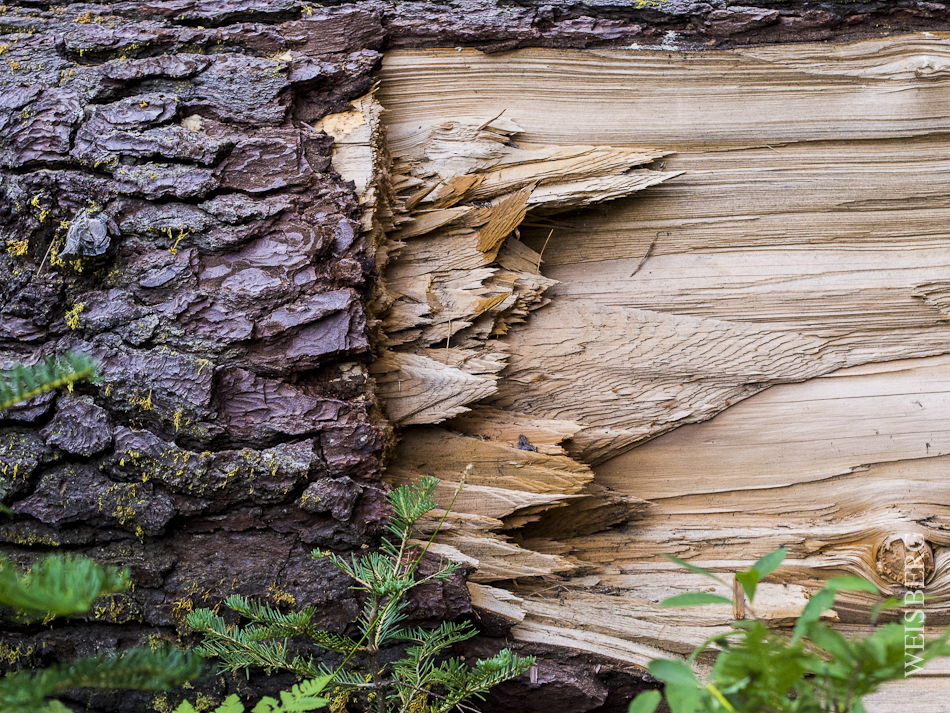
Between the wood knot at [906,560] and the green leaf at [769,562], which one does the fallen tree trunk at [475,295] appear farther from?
the green leaf at [769,562]

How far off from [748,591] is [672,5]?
1.88 meters

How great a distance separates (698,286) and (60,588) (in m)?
1.94

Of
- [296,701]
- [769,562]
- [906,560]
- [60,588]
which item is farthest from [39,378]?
[906,560]

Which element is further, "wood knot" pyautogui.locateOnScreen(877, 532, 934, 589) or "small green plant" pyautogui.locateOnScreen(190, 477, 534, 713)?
"wood knot" pyautogui.locateOnScreen(877, 532, 934, 589)

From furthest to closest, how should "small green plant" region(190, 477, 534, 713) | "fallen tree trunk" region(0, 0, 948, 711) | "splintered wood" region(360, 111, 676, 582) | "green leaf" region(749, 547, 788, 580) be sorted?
"splintered wood" region(360, 111, 676, 582), "fallen tree trunk" region(0, 0, 948, 711), "small green plant" region(190, 477, 534, 713), "green leaf" region(749, 547, 788, 580)

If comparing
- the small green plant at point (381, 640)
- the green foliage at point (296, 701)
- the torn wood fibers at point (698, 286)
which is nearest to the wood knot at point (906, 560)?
the torn wood fibers at point (698, 286)

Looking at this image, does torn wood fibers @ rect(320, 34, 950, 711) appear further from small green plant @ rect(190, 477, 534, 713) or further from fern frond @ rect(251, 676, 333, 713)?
fern frond @ rect(251, 676, 333, 713)

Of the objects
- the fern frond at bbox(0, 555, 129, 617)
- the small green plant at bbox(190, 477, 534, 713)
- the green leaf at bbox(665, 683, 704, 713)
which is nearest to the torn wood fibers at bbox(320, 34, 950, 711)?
the small green plant at bbox(190, 477, 534, 713)

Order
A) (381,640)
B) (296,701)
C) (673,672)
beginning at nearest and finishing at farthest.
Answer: (673,672)
(296,701)
(381,640)

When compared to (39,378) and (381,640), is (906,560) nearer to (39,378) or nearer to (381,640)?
(381,640)

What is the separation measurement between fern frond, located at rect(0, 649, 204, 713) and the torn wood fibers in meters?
1.16

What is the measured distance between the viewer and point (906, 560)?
75.8 inches

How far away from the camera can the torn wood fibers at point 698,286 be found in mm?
1975

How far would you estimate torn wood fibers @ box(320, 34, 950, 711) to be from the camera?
6.48 feet
